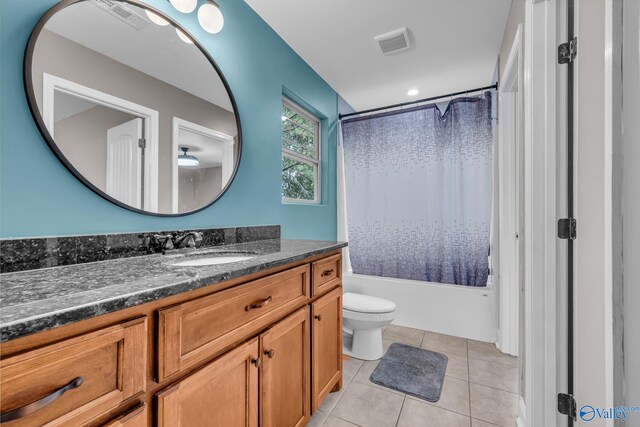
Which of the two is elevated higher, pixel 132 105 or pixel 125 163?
pixel 132 105

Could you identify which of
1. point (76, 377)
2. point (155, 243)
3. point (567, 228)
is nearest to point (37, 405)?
point (76, 377)

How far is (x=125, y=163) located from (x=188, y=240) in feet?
1.35

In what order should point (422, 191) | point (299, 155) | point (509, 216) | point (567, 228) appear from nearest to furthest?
point (567, 228), point (509, 216), point (299, 155), point (422, 191)

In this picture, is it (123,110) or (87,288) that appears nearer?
(87,288)

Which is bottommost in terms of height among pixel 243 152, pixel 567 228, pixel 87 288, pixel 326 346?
pixel 326 346

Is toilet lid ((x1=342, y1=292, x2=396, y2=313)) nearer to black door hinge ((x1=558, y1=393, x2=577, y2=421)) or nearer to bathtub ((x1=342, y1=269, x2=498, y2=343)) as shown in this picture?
bathtub ((x1=342, y1=269, x2=498, y2=343))

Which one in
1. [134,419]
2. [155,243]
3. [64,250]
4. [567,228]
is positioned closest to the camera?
[134,419]

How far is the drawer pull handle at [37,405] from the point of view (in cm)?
41

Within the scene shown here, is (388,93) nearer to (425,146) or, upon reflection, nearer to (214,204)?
(425,146)

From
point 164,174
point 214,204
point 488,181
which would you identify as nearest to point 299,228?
point 214,204

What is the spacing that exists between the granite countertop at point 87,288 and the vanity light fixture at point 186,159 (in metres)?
0.54

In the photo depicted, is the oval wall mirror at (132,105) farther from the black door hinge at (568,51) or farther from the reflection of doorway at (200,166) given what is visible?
the black door hinge at (568,51)

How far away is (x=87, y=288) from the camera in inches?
24.5

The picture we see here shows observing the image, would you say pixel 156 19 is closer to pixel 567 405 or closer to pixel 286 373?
pixel 286 373
